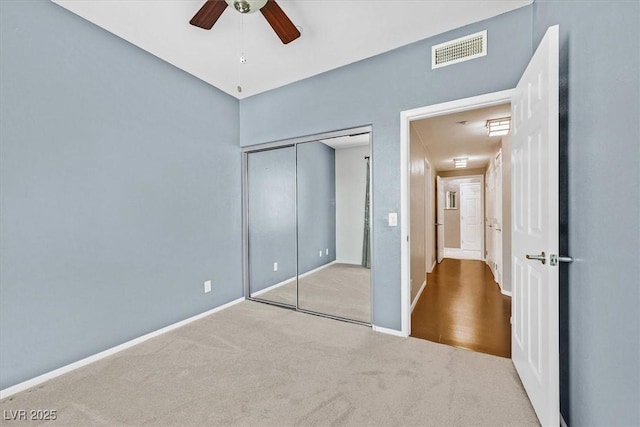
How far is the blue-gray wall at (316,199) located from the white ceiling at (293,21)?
1.03 meters

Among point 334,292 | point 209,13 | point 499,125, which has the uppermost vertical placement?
point 209,13

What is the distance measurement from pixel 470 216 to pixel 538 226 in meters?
7.36

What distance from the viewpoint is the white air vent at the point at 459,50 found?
2240 mm

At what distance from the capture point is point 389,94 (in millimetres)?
2664

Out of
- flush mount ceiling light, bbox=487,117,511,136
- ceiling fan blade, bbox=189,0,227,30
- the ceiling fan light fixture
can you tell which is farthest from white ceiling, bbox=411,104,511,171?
ceiling fan blade, bbox=189,0,227,30

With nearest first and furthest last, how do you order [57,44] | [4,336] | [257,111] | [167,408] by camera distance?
[167,408] < [4,336] < [57,44] < [257,111]

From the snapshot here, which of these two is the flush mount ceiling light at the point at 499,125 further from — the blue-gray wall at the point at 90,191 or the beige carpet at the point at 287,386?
the blue-gray wall at the point at 90,191

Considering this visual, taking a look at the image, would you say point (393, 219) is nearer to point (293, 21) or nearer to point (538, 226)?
point (538, 226)

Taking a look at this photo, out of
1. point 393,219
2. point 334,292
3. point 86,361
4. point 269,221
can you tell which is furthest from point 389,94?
point 86,361

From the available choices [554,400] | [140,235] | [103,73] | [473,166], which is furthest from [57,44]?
[473,166]

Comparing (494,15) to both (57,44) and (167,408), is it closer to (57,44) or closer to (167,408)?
(57,44)

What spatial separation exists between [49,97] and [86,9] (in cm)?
75

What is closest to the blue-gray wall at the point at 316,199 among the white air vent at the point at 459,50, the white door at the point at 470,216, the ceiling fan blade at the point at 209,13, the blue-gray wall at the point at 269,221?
the blue-gray wall at the point at 269,221

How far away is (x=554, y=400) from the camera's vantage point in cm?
136
